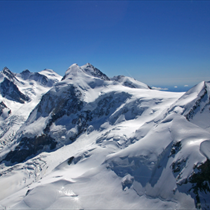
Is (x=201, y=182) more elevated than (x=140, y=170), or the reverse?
(x=201, y=182)

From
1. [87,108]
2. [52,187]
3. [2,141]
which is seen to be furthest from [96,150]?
[2,141]

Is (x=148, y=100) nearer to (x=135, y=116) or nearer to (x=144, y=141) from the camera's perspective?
(x=135, y=116)

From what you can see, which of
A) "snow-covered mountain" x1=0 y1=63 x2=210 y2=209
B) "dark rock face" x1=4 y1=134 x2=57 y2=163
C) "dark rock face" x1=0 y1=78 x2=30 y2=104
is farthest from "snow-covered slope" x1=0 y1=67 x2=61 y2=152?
"snow-covered mountain" x1=0 y1=63 x2=210 y2=209

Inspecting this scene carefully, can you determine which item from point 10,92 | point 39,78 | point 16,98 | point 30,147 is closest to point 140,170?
point 30,147

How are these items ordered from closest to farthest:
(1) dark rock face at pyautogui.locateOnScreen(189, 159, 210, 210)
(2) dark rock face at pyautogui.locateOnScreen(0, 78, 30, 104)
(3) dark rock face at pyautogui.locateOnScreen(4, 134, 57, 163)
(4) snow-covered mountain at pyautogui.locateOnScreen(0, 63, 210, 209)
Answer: (1) dark rock face at pyautogui.locateOnScreen(189, 159, 210, 210)
(4) snow-covered mountain at pyautogui.locateOnScreen(0, 63, 210, 209)
(3) dark rock face at pyautogui.locateOnScreen(4, 134, 57, 163)
(2) dark rock face at pyautogui.locateOnScreen(0, 78, 30, 104)

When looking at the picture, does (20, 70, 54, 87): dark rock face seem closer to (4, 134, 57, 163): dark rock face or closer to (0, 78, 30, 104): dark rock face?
(0, 78, 30, 104): dark rock face

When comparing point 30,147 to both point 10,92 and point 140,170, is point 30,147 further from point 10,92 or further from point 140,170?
point 10,92
